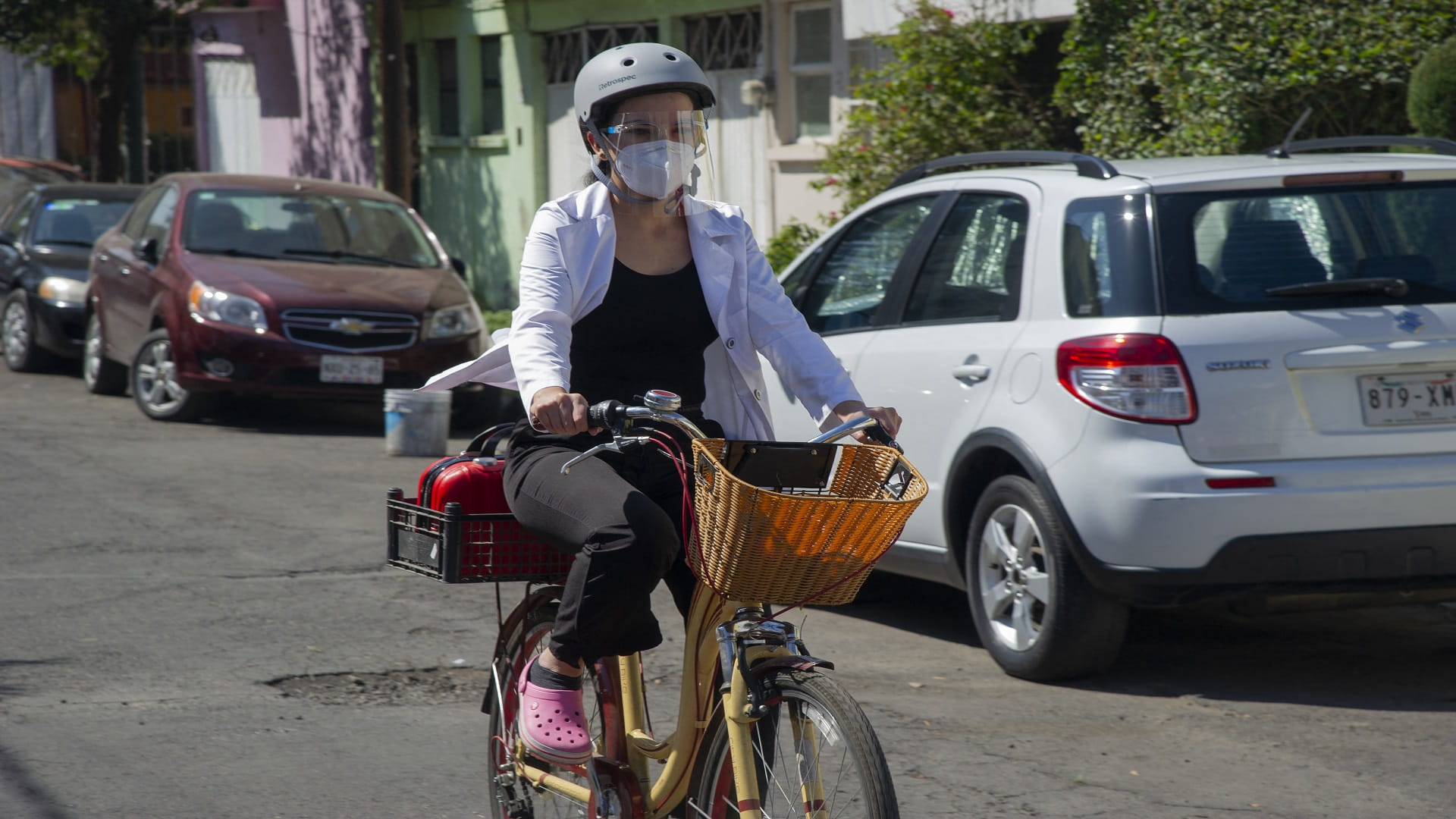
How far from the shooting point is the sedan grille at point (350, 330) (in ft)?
39.2

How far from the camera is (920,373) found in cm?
653

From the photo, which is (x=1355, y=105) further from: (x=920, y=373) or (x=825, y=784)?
(x=825, y=784)

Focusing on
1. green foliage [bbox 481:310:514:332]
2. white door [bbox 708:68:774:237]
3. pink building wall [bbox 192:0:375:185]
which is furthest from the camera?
pink building wall [bbox 192:0:375:185]

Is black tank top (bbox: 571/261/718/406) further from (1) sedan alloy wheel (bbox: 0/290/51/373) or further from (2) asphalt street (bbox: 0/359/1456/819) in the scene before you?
(1) sedan alloy wheel (bbox: 0/290/51/373)

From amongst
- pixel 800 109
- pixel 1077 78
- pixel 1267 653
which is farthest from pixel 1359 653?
pixel 800 109

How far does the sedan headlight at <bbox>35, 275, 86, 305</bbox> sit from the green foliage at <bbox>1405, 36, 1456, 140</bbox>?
33.9 feet

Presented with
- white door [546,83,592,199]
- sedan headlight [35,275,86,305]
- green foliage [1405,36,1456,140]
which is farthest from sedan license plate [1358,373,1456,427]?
white door [546,83,592,199]

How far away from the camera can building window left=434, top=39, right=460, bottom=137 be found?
77.7 ft

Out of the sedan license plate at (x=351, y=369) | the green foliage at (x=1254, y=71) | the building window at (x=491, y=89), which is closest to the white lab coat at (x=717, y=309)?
the green foliage at (x=1254, y=71)

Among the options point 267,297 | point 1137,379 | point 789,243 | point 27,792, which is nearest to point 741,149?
point 789,243

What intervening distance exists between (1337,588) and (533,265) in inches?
122

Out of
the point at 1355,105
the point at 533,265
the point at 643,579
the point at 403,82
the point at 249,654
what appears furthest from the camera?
the point at 403,82

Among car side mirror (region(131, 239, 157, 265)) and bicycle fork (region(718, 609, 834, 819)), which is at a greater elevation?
car side mirror (region(131, 239, 157, 265))

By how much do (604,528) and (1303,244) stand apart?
3218mm
